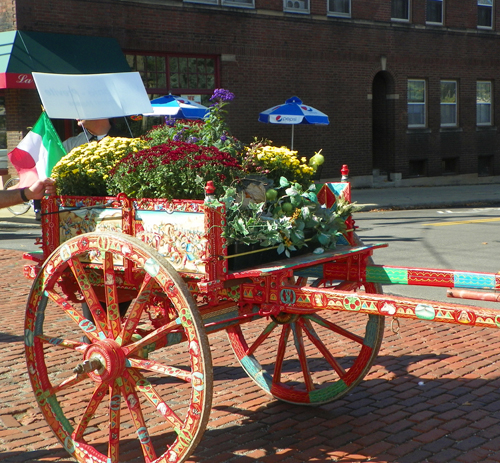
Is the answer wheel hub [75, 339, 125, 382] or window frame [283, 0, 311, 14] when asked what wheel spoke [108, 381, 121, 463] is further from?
window frame [283, 0, 311, 14]

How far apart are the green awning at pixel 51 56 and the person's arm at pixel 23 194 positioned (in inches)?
478

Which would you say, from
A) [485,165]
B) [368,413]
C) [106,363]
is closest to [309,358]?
[368,413]

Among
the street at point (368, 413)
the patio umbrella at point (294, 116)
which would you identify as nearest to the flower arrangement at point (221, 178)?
the street at point (368, 413)

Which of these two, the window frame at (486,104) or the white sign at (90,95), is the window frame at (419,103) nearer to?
the window frame at (486,104)

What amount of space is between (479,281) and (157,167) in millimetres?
1762

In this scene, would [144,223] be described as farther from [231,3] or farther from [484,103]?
[484,103]

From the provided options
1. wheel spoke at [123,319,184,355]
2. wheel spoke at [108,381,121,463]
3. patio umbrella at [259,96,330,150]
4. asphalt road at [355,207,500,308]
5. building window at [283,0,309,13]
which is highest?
building window at [283,0,309,13]

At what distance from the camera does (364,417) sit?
4.50 metres

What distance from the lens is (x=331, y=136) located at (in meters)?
22.5

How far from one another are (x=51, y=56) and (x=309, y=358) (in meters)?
12.7

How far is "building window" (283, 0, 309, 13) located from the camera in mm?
21203

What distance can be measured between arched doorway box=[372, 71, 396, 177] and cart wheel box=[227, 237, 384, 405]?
1892 cm

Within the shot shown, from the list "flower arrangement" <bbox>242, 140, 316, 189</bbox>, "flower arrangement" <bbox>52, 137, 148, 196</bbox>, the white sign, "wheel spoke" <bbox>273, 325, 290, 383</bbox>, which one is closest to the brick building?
the white sign

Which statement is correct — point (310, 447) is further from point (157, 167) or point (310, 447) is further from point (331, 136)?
point (331, 136)
